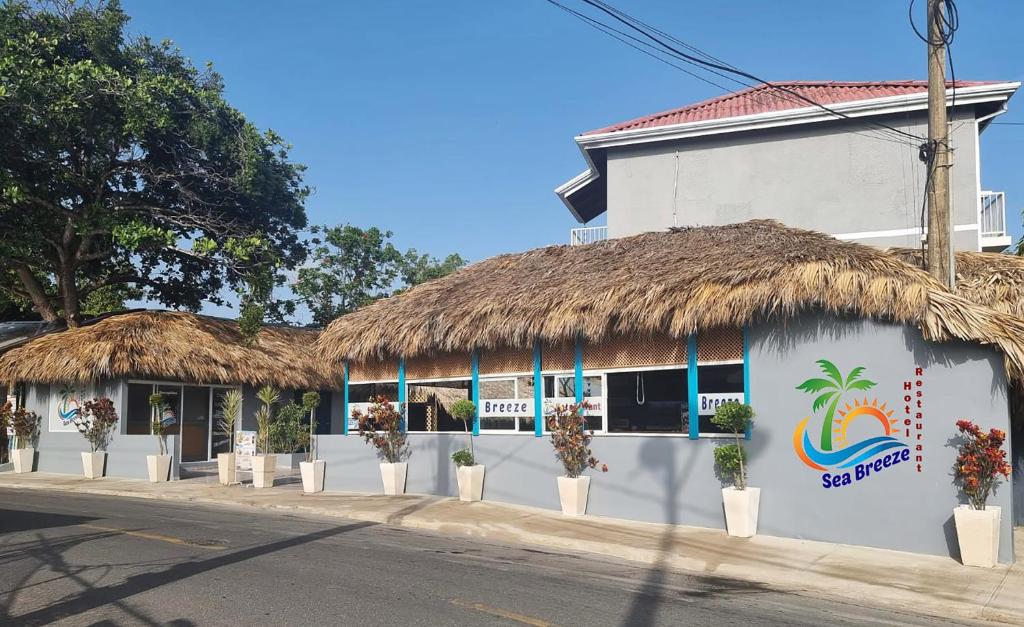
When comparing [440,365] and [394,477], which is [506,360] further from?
[394,477]

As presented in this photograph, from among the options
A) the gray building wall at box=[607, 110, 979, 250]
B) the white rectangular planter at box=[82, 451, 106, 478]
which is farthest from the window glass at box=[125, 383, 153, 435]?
the gray building wall at box=[607, 110, 979, 250]

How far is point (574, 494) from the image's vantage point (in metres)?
13.1

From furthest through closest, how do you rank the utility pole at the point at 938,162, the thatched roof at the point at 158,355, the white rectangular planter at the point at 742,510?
Result: the thatched roof at the point at 158,355, the white rectangular planter at the point at 742,510, the utility pole at the point at 938,162

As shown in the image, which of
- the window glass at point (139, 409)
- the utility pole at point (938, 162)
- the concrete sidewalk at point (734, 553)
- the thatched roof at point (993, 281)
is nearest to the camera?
the concrete sidewalk at point (734, 553)

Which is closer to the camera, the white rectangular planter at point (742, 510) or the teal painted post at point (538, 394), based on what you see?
the white rectangular planter at point (742, 510)

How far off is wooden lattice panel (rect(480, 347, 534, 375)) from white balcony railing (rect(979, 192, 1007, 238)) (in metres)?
11.0

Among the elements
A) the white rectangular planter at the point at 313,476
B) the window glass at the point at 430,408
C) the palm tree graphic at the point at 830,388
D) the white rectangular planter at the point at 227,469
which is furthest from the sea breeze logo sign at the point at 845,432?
the white rectangular planter at the point at 227,469

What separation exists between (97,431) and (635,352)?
14.5 metres

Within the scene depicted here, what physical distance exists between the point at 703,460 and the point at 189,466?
638 inches

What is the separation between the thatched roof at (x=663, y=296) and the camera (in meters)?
10.3

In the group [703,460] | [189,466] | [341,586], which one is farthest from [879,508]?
[189,466]

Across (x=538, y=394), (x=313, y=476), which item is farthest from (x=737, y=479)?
(x=313, y=476)

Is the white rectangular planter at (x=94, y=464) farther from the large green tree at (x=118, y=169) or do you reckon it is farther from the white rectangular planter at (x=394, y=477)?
the white rectangular planter at (x=394, y=477)

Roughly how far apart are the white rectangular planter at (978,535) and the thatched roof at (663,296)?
173 cm
